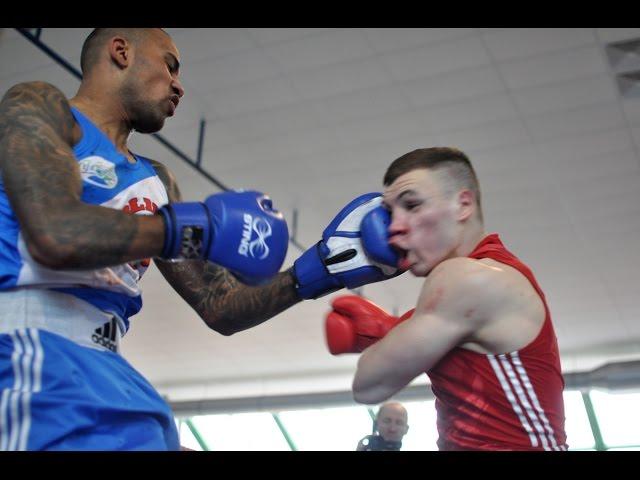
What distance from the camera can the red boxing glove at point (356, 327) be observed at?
1.76 m

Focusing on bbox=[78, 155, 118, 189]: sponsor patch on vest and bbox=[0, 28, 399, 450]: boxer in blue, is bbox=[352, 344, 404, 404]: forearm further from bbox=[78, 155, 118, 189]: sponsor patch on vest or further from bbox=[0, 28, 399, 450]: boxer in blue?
bbox=[78, 155, 118, 189]: sponsor patch on vest

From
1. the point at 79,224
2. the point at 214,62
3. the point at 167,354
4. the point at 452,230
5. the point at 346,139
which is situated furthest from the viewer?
the point at 167,354

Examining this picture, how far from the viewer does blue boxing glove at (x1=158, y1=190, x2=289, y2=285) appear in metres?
1.44

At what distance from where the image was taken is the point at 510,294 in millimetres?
1515

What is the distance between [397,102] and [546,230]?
240 centimetres

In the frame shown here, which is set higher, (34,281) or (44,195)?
(44,195)

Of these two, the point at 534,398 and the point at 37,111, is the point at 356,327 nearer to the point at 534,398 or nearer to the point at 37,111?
the point at 534,398

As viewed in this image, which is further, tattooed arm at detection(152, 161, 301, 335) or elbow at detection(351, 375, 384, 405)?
tattooed arm at detection(152, 161, 301, 335)

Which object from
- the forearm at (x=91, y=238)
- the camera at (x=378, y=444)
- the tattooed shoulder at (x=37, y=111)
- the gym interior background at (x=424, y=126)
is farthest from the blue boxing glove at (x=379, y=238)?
the camera at (x=378, y=444)

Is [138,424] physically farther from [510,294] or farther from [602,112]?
[602,112]

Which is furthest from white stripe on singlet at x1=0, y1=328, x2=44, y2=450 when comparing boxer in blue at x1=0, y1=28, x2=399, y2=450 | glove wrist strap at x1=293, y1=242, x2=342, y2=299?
glove wrist strap at x1=293, y1=242, x2=342, y2=299

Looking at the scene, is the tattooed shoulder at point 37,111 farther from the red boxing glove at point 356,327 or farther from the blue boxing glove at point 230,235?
the red boxing glove at point 356,327

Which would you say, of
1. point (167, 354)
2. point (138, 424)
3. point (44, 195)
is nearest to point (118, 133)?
point (44, 195)

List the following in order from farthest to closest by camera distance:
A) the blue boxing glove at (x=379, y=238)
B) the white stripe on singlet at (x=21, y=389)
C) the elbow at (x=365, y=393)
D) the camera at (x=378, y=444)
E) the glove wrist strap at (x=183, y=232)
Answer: the camera at (x=378, y=444), the blue boxing glove at (x=379, y=238), the elbow at (x=365, y=393), the glove wrist strap at (x=183, y=232), the white stripe on singlet at (x=21, y=389)
